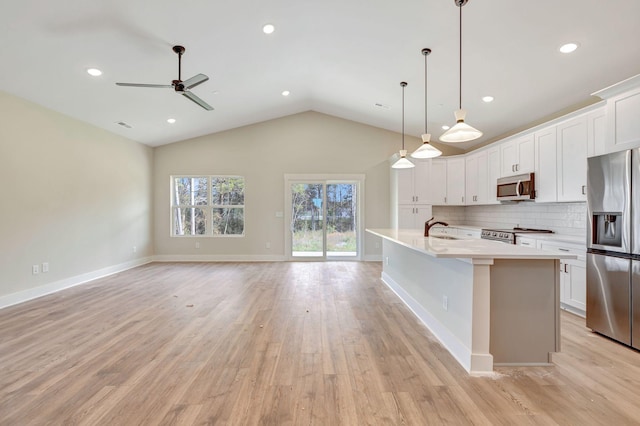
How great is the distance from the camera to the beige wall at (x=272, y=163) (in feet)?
22.9

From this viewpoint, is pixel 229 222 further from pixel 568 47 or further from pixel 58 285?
pixel 568 47

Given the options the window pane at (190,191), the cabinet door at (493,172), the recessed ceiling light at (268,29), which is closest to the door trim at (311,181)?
the window pane at (190,191)

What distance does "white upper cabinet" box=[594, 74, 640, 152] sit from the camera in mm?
2500

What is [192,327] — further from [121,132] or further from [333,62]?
[121,132]

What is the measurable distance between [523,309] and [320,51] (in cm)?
386

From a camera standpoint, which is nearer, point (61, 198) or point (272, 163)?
point (61, 198)

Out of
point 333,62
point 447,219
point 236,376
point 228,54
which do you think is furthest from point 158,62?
point 447,219

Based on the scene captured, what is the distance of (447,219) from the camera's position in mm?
6531

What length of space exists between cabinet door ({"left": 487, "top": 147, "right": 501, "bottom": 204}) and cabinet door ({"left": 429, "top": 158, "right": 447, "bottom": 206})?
95 cm

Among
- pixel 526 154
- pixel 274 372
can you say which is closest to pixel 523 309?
Answer: pixel 274 372

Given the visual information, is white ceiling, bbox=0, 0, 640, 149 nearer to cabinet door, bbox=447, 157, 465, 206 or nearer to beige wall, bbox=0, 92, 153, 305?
beige wall, bbox=0, 92, 153, 305

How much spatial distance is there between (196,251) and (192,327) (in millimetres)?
4294

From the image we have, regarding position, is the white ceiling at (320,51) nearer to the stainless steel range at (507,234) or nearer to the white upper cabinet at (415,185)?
the white upper cabinet at (415,185)

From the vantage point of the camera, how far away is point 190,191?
710 centimetres
